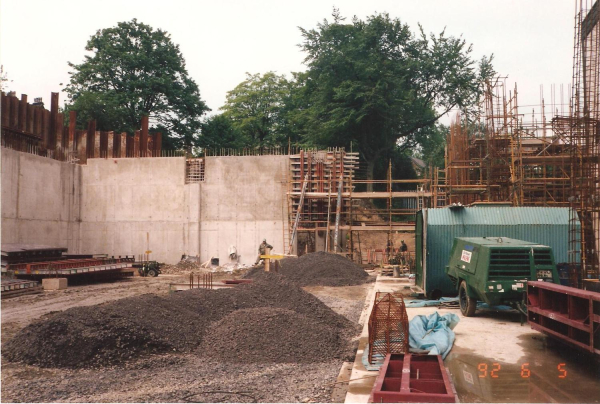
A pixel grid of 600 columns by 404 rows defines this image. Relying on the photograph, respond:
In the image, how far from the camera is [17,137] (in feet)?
96.0

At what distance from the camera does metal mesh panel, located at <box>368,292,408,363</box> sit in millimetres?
8547

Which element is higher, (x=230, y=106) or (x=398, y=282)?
(x=230, y=106)

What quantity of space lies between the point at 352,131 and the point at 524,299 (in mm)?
33308

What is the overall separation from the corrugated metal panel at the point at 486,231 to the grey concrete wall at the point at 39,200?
2019 centimetres

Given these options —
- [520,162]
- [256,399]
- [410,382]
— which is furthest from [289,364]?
[520,162]

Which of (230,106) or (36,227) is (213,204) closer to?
(36,227)

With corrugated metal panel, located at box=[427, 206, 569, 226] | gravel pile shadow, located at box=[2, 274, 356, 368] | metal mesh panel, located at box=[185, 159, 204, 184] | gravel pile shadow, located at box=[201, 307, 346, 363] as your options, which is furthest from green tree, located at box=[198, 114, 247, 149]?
gravel pile shadow, located at box=[201, 307, 346, 363]

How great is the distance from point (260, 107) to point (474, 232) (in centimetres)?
4004

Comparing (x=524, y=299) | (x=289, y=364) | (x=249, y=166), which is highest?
(x=249, y=166)

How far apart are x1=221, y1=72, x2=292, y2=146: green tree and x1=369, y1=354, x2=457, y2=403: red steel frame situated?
146 ft

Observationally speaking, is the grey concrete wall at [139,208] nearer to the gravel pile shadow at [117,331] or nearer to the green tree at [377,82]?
the green tree at [377,82]

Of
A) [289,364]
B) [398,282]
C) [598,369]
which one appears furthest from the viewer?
[398,282]

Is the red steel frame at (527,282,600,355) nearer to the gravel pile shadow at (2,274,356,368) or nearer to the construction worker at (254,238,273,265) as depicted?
the gravel pile shadow at (2,274,356,368)

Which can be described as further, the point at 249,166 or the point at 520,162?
the point at 249,166
